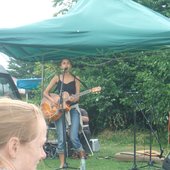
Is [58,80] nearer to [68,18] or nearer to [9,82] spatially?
[9,82]

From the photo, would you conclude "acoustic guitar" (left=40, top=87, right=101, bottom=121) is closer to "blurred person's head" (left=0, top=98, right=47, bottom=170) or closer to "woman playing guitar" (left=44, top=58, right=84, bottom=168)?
"woman playing guitar" (left=44, top=58, right=84, bottom=168)

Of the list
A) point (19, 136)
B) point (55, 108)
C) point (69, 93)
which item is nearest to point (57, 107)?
point (55, 108)

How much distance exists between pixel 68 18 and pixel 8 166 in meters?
4.90

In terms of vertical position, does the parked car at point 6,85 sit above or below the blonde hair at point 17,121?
below

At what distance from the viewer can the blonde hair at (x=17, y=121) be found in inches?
51.7

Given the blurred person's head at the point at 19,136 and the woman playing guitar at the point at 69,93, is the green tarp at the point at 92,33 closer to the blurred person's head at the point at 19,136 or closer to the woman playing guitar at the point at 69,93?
the woman playing guitar at the point at 69,93

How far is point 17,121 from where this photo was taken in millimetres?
1316

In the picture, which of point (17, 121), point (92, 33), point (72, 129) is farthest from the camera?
point (72, 129)

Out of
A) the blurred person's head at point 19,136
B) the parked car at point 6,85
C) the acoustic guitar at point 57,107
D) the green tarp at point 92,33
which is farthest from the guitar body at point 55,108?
the blurred person's head at point 19,136

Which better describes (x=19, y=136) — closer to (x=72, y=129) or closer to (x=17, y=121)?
(x=17, y=121)

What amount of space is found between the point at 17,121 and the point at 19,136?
4cm

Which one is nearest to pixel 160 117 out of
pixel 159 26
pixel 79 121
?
pixel 79 121

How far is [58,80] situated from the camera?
24.2 feet

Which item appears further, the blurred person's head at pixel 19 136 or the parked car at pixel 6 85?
the parked car at pixel 6 85
